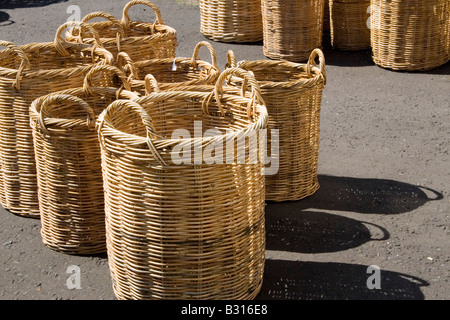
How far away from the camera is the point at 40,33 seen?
7.69m

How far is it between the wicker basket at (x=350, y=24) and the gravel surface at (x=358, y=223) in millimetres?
790

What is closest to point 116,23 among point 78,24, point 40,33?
point 78,24

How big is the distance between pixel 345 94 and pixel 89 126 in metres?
2.90

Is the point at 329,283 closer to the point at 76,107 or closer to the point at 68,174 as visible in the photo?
the point at 68,174

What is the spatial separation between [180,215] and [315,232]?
112 cm

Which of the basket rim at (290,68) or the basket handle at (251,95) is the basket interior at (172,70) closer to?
the basket rim at (290,68)

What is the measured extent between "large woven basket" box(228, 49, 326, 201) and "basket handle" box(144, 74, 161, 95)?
0.44m

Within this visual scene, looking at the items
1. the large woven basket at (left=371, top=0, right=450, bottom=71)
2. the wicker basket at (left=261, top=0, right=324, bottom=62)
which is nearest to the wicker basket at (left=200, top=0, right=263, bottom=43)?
the wicker basket at (left=261, top=0, right=324, bottom=62)

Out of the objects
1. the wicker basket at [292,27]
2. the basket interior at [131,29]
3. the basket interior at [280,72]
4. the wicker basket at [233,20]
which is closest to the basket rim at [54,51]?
the basket interior at [131,29]

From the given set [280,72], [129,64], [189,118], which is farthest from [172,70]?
[189,118]

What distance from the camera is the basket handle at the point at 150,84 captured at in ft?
11.3

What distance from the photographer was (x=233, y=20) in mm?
6727

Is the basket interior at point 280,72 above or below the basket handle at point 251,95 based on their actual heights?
below
